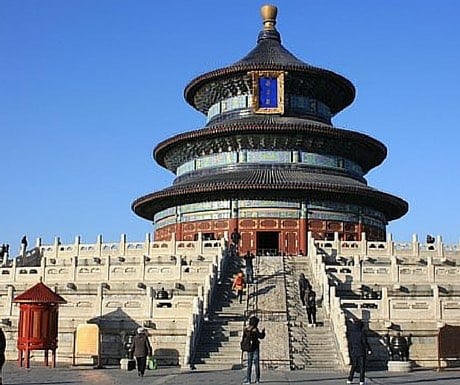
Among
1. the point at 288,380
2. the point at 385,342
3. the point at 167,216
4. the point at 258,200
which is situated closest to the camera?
the point at 288,380

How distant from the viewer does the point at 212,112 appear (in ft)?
184

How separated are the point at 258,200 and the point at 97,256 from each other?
1350 cm

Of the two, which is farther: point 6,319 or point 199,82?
point 199,82

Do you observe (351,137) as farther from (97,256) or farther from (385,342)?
(385,342)

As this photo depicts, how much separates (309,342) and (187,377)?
5.41 m

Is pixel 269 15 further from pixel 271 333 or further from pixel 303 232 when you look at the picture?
pixel 271 333

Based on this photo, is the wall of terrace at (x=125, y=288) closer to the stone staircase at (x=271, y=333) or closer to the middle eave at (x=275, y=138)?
the stone staircase at (x=271, y=333)

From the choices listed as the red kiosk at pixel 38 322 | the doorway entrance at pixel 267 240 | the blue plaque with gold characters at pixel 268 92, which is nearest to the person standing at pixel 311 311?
the red kiosk at pixel 38 322

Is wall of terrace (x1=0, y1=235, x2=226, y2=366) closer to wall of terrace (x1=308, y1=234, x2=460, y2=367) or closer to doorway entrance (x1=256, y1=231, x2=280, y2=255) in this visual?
wall of terrace (x1=308, y1=234, x2=460, y2=367)

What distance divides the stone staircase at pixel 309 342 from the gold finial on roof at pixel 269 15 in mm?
34877

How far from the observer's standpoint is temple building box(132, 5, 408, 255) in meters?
47.6

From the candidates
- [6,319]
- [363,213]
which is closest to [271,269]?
[6,319]

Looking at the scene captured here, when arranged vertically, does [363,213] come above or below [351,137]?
below

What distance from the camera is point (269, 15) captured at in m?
59.6
